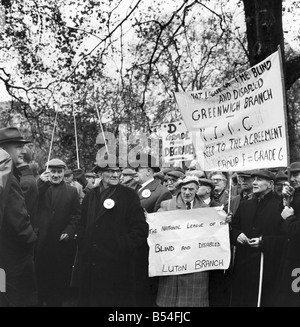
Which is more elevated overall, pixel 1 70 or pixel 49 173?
pixel 1 70

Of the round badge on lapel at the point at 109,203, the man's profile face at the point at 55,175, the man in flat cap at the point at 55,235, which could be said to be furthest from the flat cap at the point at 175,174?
the round badge on lapel at the point at 109,203

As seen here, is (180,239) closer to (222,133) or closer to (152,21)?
(222,133)

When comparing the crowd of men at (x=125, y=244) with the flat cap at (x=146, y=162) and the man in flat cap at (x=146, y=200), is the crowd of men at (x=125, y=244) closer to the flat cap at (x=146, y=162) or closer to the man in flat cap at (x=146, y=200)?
the man in flat cap at (x=146, y=200)

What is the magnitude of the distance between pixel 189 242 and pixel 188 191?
0.51m

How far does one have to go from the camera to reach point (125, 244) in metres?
6.81

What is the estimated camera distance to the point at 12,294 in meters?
6.13

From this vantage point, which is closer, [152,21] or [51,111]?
[152,21]

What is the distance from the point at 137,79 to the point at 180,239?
7.01 meters

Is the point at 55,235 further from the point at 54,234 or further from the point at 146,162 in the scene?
the point at 146,162

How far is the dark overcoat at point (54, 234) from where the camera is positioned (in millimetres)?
7633

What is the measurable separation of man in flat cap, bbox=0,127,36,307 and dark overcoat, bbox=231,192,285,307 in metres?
2.01

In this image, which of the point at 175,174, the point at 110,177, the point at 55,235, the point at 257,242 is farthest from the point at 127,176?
the point at 257,242

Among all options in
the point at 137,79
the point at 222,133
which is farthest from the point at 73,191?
the point at 137,79

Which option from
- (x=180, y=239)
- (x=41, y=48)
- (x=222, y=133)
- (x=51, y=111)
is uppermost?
(x=41, y=48)
